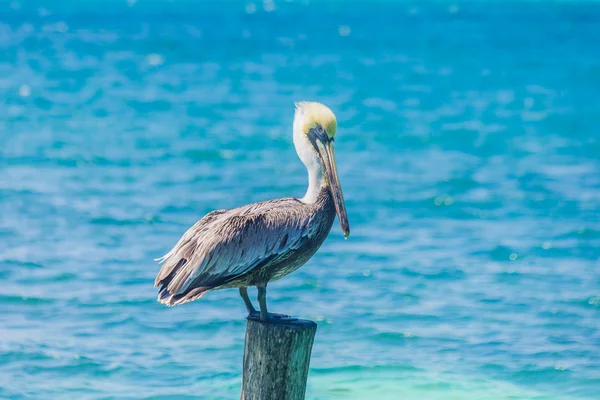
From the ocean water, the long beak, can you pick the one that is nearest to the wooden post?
the long beak

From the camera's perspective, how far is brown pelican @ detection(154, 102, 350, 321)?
5.27m

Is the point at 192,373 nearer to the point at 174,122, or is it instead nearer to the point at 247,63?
the point at 174,122

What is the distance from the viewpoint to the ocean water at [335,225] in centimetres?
923

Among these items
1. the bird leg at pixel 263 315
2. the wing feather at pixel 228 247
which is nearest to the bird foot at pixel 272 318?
the bird leg at pixel 263 315

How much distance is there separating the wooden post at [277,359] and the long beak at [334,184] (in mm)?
653

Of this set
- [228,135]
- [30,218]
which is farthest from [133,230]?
[228,135]

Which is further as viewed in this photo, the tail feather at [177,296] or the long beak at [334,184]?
the long beak at [334,184]

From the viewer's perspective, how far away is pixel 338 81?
95.6 feet

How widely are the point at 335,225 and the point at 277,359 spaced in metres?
8.42

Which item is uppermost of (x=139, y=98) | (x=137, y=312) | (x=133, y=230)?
(x=139, y=98)

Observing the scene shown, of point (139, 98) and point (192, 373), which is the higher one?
point (139, 98)

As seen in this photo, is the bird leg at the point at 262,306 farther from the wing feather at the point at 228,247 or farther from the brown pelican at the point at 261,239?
the wing feather at the point at 228,247

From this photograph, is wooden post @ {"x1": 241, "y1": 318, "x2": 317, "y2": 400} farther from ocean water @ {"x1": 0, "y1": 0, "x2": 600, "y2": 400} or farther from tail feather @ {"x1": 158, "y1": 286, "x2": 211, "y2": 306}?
ocean water @ {"x1": 0, "y1": 0, "x2": 600, "y2": 400}

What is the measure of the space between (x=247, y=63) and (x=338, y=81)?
12.5 ft
